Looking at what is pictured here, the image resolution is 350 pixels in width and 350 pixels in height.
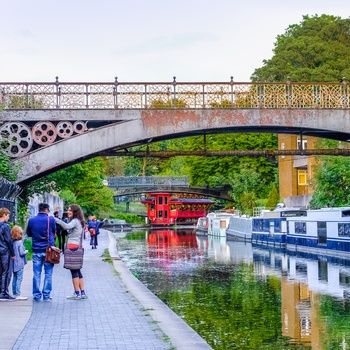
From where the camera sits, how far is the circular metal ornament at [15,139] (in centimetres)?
3097

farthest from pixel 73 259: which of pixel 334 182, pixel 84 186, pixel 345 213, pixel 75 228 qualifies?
pixel 84 186

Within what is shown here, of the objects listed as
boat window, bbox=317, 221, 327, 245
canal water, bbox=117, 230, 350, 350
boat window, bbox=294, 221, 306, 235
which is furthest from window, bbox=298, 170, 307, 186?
canal water, bbox=117, 230, 350, 350

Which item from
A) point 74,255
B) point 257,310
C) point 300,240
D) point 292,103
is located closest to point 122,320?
point 74,255

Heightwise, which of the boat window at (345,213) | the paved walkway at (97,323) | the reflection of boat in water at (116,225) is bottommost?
the reflection of boat in water at (116,225)

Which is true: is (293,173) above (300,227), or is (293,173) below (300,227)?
above

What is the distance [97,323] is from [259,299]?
8522 mm

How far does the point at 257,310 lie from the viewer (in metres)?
18.6

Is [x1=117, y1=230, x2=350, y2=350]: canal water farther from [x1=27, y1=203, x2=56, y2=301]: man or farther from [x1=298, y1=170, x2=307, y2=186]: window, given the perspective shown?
[x1=298, y1=170, x2=307, y2=186]: window

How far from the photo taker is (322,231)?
43.2 meters

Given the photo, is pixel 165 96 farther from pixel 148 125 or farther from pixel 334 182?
pixel 334 182

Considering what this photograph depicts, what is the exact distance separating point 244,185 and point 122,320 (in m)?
68.3

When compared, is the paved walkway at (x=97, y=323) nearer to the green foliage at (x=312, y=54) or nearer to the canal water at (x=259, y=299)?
the canal water at (x=259, y=299)

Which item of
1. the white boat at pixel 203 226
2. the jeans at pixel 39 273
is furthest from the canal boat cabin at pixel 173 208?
the jeans at pixel 39 273

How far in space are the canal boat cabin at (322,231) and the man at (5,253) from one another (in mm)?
24872
